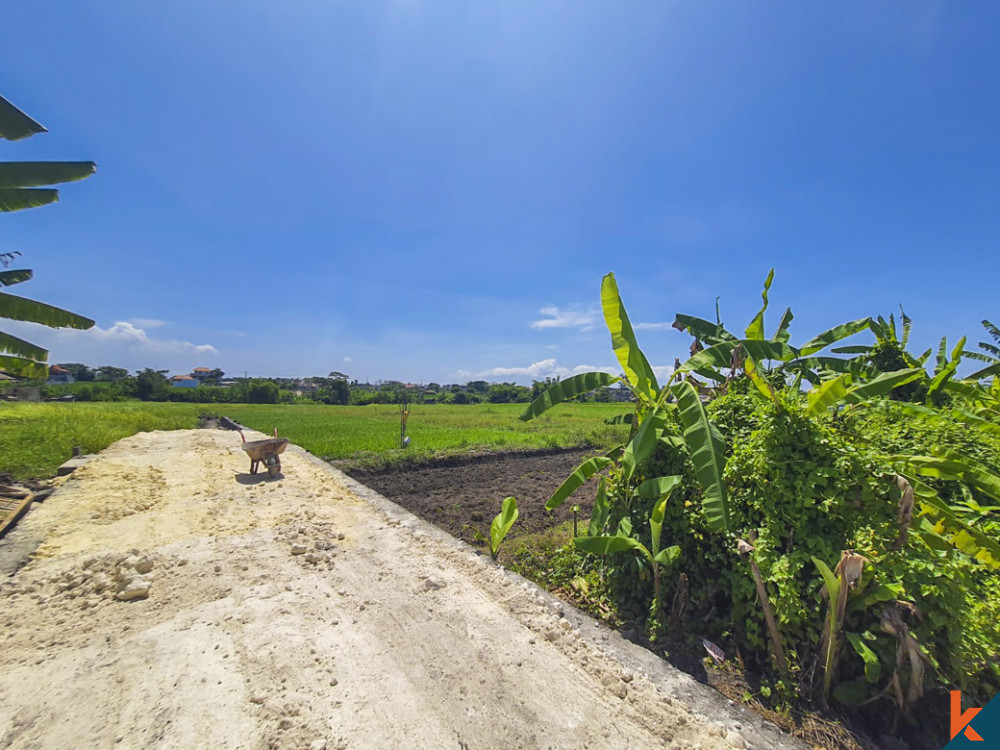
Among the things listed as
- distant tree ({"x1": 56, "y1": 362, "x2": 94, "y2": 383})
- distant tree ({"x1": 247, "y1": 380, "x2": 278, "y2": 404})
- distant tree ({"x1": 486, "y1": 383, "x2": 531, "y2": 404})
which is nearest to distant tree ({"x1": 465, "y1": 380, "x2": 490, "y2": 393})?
distant tree ({"x1": 486, "y1": 383, "x2": 531, "y2": 404})

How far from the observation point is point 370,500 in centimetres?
550

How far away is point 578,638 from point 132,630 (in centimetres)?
302

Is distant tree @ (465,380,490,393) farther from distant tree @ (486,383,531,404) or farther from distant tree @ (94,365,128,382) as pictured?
distant tree @ (94,365,128,382)

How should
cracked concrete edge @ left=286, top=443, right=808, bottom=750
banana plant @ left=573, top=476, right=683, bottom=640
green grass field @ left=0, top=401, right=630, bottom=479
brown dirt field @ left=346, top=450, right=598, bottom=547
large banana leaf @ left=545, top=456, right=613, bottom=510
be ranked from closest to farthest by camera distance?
cracked concrete edge @ left=286, top=443, right=808, bottom=750
banana plant @ left=573, top=476, right=683, bottom=640
large banana leaf @ left=545, top=456, right=613, bottom=510
brown dirt field @ left=346, top=450, right=598, bottom=547
green grass field @ left=0, top=401, right=630, bottom=479

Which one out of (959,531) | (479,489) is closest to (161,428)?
(479,489)

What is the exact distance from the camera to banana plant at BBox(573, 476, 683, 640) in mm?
2432

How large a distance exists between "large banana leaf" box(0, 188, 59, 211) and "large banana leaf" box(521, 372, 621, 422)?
7.39 m

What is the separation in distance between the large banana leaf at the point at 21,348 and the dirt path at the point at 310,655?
8.30ft

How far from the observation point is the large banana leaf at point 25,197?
4930 mm

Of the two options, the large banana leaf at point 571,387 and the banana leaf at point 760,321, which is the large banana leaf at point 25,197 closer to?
the large banana leaf at point 571,387

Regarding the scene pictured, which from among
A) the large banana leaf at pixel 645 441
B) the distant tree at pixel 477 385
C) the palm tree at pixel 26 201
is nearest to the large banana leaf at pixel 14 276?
the palm tree at pixel 26 201

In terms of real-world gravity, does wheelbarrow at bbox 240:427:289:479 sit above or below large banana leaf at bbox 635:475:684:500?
below

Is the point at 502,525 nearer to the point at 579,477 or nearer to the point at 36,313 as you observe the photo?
the point at 579,477

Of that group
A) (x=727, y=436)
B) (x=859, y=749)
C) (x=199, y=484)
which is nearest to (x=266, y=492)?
(x=199, y=484)
